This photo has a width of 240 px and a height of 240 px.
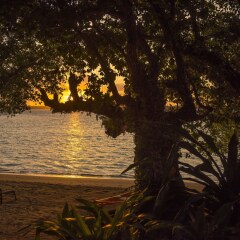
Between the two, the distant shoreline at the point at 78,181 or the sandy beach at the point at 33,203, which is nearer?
the sandy beach at the point at 33,203

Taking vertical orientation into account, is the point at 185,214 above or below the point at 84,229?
above

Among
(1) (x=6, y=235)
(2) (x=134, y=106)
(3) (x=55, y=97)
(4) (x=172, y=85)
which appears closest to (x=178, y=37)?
(4) (x=172, y=85)

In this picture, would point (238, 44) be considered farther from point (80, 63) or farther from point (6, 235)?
point (6, 235)

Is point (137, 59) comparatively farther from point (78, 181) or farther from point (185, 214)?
point (78, 181)

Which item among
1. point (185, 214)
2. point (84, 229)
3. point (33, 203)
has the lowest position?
point (33, 203)

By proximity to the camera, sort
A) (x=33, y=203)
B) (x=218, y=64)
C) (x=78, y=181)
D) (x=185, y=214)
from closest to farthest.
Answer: (x=185, y=214) < (x=218, y=64) < (x=33, y=203) < (x=78, y=181)

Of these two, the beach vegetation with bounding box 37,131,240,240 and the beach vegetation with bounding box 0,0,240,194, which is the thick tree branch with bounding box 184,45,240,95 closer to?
the beach vegetation with bounding box 0,0,240,194

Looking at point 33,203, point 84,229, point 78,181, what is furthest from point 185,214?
point 78,181

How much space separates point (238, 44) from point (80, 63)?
481cm

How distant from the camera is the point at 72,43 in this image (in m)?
14.3

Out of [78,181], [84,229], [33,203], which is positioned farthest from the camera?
[78,181]

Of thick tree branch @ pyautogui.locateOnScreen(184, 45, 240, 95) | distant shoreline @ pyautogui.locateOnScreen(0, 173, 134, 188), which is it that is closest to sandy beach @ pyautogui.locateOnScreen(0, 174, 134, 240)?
distant shoreline @ pyautogui.locateOnScreen(0, 173, 134, 188)

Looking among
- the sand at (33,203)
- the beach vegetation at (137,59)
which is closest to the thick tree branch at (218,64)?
the beach vegetation at (137,59)

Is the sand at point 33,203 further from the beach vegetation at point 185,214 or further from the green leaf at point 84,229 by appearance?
the green leaf at point 84,229
